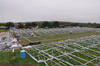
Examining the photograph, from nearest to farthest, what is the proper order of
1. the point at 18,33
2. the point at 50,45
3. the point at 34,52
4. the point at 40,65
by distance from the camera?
the point at 40,65 → the point at 34,52 → the point at 50,45 → the point at 18,33

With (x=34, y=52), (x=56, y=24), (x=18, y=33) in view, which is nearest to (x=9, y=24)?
(x=56, y=24)

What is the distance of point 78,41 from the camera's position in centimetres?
1031

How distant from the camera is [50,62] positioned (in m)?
6.95

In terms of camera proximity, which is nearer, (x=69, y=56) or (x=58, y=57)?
(x=69, y=56)

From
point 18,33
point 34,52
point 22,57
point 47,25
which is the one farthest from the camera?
point 47,25

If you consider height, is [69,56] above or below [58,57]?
above

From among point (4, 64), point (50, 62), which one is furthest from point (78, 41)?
point (4, 64)

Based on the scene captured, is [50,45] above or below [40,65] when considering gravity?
above

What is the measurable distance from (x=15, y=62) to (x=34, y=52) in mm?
2477

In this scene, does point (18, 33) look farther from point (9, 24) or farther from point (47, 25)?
point (9, 24)

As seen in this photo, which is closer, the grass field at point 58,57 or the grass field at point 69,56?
the grass field at point 69,56

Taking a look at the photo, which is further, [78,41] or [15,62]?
[78,41]

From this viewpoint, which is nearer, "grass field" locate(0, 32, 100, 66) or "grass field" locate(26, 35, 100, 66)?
"grass field" locate(26, 35, 100, 66)

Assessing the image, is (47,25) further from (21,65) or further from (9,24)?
(21,65)
